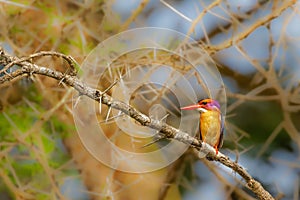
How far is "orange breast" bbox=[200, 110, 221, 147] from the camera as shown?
1.83 meters

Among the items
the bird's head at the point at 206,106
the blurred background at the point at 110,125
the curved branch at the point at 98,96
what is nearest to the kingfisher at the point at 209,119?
the bird's head at the point at 206,106

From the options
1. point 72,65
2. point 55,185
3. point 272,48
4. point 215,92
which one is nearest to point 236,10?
point 272,48

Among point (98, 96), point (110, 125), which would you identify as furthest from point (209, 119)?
point (110, 125)

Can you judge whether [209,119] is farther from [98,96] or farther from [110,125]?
[110,125]

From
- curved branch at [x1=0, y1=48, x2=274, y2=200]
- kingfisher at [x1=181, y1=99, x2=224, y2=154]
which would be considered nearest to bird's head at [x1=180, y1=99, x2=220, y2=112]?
kingfisher at [x1=181, y1=99, x2=224, y2=154]

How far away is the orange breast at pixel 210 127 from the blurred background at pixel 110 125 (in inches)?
31.6

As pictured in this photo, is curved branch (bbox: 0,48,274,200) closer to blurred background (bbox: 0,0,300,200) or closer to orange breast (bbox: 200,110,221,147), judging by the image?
orange breast (bbox: 200,110,221,147)

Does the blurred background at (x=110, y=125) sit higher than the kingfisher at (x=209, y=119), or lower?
higher

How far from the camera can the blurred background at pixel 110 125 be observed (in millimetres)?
2912

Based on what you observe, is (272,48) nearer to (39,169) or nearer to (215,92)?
(215,92)

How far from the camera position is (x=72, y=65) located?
54.8 inches

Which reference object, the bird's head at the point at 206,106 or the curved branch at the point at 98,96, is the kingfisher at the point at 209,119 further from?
the curved branch at the point at 98,96

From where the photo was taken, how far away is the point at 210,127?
187cm

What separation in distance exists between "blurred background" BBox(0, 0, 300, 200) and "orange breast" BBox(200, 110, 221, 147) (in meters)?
0.80
